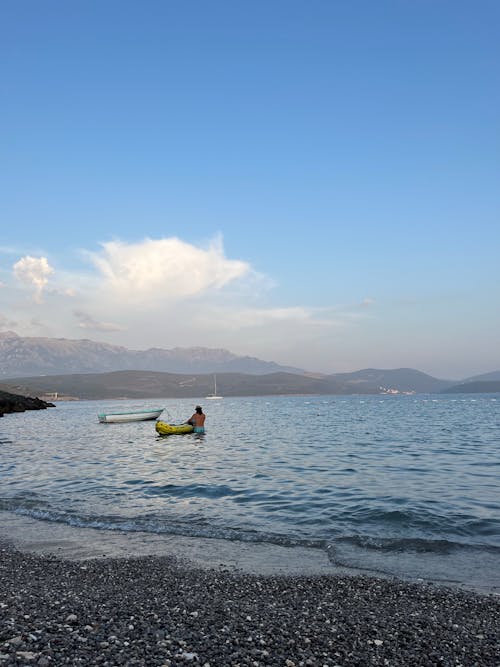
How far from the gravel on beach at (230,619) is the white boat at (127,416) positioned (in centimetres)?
8734

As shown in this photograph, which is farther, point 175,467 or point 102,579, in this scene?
point 175,467

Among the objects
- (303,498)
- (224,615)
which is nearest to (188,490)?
(303,498)

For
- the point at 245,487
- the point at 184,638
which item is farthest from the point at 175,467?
the point at 184,638

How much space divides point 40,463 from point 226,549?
2500cm

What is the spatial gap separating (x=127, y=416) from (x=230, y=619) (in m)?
94.7

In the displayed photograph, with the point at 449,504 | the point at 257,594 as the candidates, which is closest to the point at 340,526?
the point at 449,504

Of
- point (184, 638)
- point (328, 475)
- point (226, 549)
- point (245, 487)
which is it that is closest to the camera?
point (184, 638)

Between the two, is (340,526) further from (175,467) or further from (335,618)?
(175,467)

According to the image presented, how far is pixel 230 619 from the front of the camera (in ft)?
29.8

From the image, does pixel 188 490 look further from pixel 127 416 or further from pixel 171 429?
pixel 127 416

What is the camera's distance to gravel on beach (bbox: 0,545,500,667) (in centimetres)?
754

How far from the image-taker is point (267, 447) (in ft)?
153

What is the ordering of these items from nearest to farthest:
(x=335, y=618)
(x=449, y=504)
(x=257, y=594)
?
(x=335, y=618) → (x=257, y=594) → (x=449, y=504)

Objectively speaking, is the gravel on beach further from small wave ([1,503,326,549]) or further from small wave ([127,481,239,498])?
small wave ([127,481,239,498])
